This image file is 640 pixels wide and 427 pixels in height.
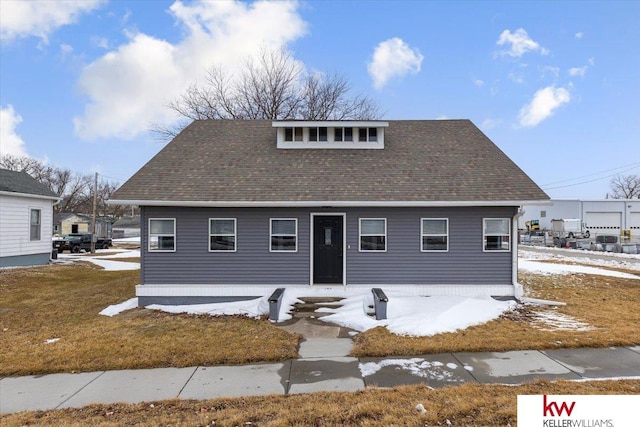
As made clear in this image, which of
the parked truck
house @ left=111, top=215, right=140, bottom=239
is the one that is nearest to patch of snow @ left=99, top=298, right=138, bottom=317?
the parked truck

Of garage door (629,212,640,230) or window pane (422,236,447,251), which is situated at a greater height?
garage door (629,212,640,230)

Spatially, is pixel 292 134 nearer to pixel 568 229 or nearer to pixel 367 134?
pixel 367 134

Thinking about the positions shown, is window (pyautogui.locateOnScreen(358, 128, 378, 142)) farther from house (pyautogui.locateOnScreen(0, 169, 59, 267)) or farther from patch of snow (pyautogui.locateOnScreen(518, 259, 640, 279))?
house (pyautogui.locateOnScreen(0, 169, 59, 267))

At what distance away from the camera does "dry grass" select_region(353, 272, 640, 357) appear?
21.0ft

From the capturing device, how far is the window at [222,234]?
33.5 ft

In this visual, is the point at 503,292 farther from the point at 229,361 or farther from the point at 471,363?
the point at 229,361

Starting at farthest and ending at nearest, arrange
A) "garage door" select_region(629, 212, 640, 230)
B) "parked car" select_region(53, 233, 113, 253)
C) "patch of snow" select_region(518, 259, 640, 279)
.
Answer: "garage door" select_region(629, 212, 640, 230)
"parked car" select_region(53, 233, 113, 253)
"patch of snow" select_region(518, 259, 640, 279)

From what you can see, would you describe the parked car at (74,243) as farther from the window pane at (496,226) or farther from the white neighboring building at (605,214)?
the white neighboring building at (605,214)

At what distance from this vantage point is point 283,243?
10.3 metres

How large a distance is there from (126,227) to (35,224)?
57035 mm

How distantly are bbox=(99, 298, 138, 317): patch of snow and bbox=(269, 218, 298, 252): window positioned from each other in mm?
4353

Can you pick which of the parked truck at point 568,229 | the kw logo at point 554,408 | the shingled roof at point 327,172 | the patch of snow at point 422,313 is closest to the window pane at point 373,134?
the shingled roof at point 327,172

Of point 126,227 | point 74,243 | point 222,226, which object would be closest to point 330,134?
point 222,226

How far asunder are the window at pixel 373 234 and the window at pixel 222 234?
12.4 ft
